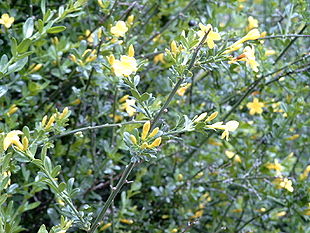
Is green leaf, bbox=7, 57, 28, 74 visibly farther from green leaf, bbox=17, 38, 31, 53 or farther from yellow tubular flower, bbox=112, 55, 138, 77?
yellow tubular flower, bbox=112, 55, 138, 77

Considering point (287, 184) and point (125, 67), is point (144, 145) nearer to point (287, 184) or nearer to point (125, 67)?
point (125, 67)

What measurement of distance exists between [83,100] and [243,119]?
2.59ft

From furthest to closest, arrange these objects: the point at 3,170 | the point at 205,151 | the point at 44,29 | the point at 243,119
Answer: the point at 205,151, the point at 243,119, the point at 44,29, the point at 3,170

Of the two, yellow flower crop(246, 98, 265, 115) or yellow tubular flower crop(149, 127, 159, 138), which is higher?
yellow tubular flower crop(149, 127, 159, 138)

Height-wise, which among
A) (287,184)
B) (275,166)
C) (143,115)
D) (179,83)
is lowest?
(275,166)

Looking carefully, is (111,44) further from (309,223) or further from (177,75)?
(309,223)

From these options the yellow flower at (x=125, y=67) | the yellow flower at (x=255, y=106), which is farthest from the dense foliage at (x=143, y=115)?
the yellow flower at (x=125, y=67)

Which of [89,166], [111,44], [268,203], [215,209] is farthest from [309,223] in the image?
[111,44]

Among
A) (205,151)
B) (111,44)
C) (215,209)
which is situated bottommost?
(215,209)

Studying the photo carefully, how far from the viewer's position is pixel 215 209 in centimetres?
240

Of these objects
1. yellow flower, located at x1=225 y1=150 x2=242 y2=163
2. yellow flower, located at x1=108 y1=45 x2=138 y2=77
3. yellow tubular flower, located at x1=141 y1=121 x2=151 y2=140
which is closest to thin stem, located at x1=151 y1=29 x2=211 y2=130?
yellow tubular flower, located at x1=141 y1=121 x2=151 y2=140

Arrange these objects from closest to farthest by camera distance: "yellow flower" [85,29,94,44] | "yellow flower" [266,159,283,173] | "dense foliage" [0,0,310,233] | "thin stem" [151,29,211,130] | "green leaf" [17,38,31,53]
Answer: "thin stem" [151,29,211,130] < "green leaf" [17,38,31,53] < "dense foliage" [0,0,310,233] < "yellow flower" [85,29,94,44] < "yellow flower" [266,159,283,173]

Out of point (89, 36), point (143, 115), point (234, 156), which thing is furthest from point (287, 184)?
point (89, 36)

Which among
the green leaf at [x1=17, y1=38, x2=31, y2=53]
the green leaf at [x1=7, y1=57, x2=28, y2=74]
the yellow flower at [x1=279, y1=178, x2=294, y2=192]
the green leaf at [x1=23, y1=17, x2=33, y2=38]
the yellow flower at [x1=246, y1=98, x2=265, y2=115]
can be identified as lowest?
the yellow flower at [x1=279, y1=178, x2=294, y2=192]
